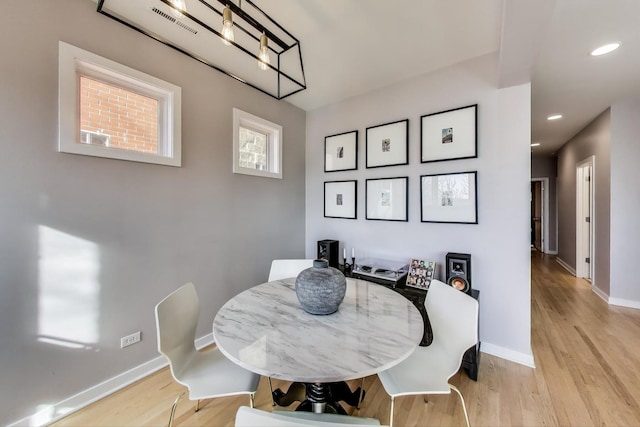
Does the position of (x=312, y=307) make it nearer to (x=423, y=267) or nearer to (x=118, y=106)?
(x=423, y=267)

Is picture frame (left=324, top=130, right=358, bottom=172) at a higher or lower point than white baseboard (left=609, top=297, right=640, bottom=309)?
higher

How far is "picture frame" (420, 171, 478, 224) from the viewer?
2209mm

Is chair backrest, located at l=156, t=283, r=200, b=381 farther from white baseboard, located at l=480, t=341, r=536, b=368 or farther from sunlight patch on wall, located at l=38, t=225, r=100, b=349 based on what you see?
white baseboard, located at l=480, t=341, r=536, b=368

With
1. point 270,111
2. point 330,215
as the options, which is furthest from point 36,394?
point 270,111

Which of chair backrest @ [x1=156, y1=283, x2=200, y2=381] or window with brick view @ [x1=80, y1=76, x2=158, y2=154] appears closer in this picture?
chair backrest @ [x1=156, y1=283, x2=200, y2=381]

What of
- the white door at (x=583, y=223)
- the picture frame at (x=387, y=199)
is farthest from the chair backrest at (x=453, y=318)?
the white door at (x=583, y=223)

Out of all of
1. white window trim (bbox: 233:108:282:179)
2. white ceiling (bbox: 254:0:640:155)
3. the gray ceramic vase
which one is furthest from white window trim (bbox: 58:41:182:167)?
the gray ceramic vase

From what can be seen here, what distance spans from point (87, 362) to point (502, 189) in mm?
3400

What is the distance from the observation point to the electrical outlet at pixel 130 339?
1.83 m

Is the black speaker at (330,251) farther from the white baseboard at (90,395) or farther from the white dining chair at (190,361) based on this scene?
the white baseboard at (90,395)

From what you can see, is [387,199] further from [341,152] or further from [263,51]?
[263,51]

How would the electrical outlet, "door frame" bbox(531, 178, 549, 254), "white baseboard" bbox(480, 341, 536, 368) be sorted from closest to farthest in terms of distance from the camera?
the electrical outlet < "white baseboard" bbox(480, 341, 536, 368) < "door frame" bbox(531, 178, 549, 254)

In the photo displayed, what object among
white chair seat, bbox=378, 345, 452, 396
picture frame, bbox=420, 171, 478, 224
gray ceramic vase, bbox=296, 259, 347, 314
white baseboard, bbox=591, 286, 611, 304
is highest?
picture frame, bbox=420, 171, 478, 224

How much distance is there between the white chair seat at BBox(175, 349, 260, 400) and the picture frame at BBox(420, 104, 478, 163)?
2317 mm
